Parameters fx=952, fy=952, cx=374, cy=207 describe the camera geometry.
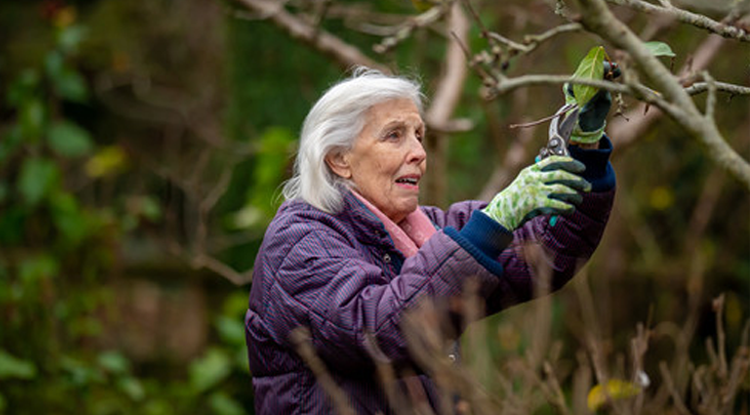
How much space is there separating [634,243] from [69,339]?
12.4 feet

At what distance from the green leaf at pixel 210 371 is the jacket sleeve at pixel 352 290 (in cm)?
307

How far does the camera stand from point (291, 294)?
206 cm

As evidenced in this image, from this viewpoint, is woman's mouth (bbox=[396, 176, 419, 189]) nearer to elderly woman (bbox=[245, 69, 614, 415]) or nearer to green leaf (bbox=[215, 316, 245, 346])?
elderly woman (bbox=[245, 69, 614, 415])

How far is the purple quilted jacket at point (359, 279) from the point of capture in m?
1.93

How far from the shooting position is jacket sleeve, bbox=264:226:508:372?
1921mm

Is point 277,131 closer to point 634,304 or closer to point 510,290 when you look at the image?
point 510,290

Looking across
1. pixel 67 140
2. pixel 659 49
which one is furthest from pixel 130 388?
pixel 659 49

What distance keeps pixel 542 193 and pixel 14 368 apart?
351 cm

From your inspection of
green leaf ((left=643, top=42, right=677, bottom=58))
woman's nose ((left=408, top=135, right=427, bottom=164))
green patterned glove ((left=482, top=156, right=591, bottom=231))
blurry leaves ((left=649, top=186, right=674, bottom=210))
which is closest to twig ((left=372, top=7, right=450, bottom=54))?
woman's nose ((left=408, top=135, right=427, bottom=164))

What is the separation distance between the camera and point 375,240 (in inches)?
86.6

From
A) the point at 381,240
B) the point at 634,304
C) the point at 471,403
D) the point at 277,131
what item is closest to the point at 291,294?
the point at 381,240

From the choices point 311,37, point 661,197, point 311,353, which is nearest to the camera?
point 311,353

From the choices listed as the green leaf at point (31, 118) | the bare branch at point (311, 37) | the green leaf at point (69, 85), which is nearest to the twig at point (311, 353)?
the bare branch at point (311, 37)

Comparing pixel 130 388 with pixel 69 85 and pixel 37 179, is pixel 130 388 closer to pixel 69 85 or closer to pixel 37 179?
pixel 37 179
